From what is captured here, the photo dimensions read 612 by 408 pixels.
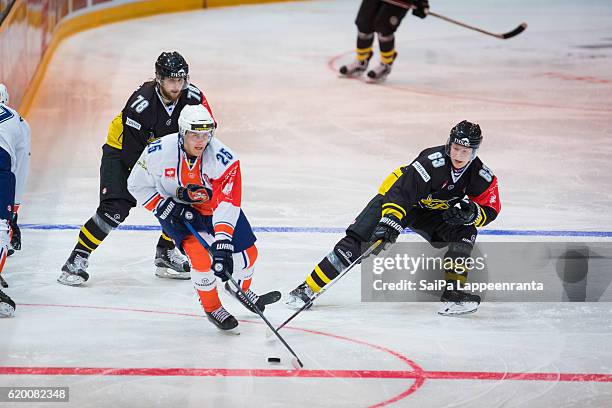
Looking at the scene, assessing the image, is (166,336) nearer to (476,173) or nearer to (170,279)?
(170,279)

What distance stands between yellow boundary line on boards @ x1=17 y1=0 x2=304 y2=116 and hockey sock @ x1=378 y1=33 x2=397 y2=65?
3142mm

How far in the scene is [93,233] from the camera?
5.51 meters

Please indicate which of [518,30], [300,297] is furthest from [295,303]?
[518,30]

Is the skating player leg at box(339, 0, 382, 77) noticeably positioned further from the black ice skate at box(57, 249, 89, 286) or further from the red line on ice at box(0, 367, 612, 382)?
the red line on ice at box(0, 367, 612, 382)

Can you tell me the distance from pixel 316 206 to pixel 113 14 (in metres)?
7.86

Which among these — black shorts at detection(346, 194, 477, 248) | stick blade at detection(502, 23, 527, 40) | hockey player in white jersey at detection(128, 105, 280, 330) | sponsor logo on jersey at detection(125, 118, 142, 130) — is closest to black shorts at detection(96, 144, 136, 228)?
sponsor logo on jersey at detection(125, 118, 142, 130)

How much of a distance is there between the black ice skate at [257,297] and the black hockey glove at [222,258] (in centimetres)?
34

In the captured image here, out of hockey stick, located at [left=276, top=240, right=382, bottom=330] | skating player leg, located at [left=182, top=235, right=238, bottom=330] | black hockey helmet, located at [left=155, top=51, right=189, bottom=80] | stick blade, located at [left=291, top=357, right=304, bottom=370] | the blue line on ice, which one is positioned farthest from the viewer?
the blue line on ice

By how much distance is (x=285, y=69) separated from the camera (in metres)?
11.5

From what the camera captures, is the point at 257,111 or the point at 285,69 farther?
the point at 285,69

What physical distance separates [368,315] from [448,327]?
14.6 inches

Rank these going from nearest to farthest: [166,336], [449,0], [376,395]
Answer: [376,395]
[166,336]
[449,0]

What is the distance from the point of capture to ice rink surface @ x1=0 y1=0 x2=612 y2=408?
440 cm

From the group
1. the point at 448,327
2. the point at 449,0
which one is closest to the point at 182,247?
the point at 448,327
